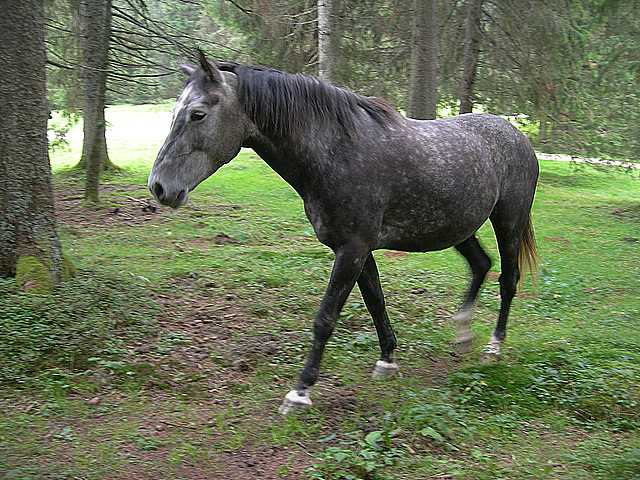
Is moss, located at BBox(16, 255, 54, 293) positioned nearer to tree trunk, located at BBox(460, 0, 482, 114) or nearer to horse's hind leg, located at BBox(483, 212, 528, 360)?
horse's hind leg, located at BBox(483, 212, 528, 360)

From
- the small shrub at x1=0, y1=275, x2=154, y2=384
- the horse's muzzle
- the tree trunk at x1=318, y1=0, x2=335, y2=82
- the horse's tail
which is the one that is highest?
the tree trunk at x1=318, y1=0, x2=335, y2=82

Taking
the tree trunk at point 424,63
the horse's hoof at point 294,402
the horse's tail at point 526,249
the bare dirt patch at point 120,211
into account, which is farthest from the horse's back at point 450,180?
the bare dirt patch at point 120,211

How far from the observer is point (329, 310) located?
438cm

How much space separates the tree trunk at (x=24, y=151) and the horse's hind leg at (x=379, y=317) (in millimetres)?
2836

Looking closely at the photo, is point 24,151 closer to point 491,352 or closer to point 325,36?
point 491,352

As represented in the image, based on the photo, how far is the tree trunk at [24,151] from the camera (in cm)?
550

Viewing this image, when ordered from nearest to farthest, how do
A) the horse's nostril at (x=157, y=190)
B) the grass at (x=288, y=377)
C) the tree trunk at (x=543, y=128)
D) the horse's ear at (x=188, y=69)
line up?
the grass at (x=288, y=377), the horse's nostril at (x=157, y=190), the horse's ear at (x=188, y=69), the tree trunk at (x=543, y=128)

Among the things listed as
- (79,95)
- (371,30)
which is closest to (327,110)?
(371,30)

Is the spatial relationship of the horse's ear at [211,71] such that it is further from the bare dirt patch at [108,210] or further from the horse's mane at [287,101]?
the bare dirt patch at [108,210]

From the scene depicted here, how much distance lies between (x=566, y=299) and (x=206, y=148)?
5082 mm

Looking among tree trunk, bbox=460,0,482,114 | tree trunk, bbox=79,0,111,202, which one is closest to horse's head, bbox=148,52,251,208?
tree trunk, bbox=79,0,111,202

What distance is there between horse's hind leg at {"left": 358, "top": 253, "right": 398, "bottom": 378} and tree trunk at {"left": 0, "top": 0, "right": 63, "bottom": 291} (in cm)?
284

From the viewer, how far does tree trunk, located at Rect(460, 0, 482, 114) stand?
1302 centimetres

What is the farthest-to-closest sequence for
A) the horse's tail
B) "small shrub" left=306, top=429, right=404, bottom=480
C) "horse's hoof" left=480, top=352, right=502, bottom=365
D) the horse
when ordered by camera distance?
the horse's tail
"horse's hoof" left=480, top=352, right=502, bottom=365
the horse
"small shrub" left=306, top=429, right=404, bottom=480
